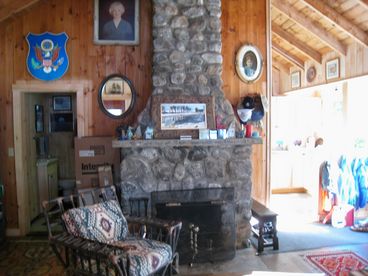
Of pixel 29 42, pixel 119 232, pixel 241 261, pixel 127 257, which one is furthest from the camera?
pixel 29 42

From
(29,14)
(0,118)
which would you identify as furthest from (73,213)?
(29,14)

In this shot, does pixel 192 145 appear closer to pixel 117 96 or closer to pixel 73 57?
pixel 117 96

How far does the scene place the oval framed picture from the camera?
3975mm

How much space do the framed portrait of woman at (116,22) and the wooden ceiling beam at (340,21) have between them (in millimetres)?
2471

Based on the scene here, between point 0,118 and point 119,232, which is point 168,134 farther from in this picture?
point 0,118

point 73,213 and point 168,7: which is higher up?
point 168,7

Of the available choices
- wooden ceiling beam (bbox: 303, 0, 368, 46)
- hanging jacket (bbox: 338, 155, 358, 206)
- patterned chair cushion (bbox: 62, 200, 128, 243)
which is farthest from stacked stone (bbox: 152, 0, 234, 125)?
hanging jacket (bbox: 338, 155, 358, 206)

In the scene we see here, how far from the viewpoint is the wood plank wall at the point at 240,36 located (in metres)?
3.99

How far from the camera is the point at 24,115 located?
3775 millimetres

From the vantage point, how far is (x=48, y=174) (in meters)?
4.48

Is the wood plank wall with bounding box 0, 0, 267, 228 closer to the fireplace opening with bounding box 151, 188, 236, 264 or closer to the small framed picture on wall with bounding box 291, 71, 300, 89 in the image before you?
the fireplace opening with bounding box 151, 188, 236, 264

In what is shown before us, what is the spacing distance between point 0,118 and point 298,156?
199 inches

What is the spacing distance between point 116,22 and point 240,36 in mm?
1656

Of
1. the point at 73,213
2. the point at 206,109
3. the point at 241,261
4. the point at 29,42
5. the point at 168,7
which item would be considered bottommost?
the point at 241,261
